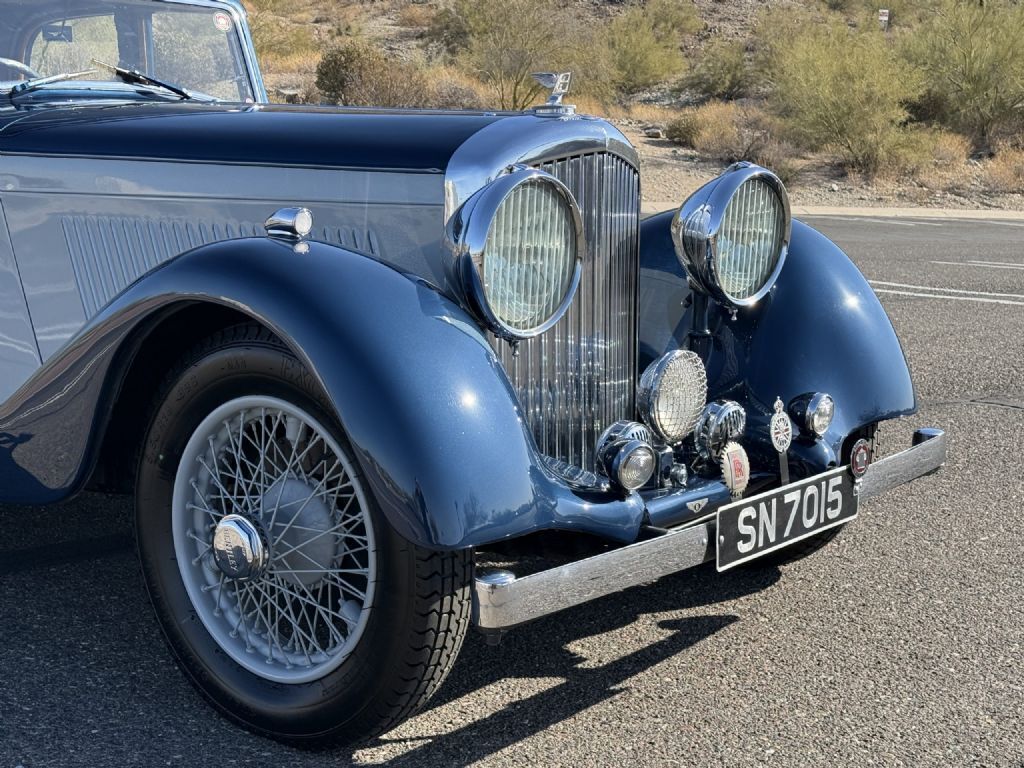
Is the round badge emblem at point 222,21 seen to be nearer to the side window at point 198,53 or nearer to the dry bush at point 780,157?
the side window at point 198,53

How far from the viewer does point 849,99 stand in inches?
776

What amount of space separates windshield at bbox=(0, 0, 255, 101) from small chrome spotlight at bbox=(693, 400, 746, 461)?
7.29ft

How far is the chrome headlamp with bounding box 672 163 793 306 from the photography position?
321 cm

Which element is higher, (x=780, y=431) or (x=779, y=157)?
(x=780, y=431)

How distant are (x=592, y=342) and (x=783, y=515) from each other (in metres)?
0.63

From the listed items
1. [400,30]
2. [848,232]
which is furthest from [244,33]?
[400,30]

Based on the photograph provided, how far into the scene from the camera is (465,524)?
7.60ft

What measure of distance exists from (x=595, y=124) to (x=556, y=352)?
22.5 inches

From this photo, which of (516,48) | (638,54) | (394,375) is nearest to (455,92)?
(516,48)

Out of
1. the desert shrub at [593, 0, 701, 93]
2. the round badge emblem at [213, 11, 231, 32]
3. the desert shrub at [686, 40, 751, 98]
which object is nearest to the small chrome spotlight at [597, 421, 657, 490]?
the round badge emblem at [213, 11, 231, 32]

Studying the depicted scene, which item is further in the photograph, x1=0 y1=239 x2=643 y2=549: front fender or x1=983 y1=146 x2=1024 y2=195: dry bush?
x1=983 y1=146 x2=1024 y2=195: dry bush

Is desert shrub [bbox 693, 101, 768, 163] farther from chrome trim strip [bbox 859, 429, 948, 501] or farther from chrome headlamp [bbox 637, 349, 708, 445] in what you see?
chrome headlamp [bbox 637, 349, 708, 445]

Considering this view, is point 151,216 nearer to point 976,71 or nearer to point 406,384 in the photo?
point 406,384

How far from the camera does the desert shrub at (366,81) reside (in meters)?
18.2
